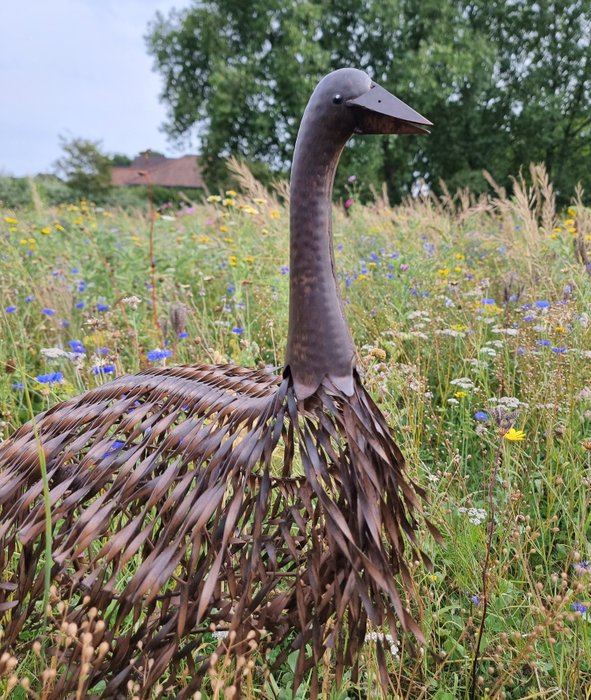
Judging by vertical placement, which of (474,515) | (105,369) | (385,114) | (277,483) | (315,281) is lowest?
(474,515)

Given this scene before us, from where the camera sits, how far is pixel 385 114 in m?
0.77

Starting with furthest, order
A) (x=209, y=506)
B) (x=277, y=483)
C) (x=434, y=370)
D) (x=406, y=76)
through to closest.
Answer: (x=406, y=76)
(x=434, y=370)
(x=277, y=483)
(x=209, y=506)

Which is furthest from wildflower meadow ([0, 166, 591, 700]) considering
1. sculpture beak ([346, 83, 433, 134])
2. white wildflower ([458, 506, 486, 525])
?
sculpture beak ([346, 83, 433, 134])

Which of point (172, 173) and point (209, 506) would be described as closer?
point (209, 506)

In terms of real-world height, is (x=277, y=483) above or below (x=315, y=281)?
below

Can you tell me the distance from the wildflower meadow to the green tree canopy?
12.6m

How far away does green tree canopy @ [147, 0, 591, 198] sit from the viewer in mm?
16000

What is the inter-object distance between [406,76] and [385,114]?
672 inches

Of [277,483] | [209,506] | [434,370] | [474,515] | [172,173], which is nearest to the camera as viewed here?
[209,506]

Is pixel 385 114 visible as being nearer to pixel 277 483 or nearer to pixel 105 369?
pixel 277 483

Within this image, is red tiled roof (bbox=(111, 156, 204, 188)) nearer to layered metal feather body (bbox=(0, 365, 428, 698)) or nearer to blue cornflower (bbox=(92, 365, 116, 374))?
blue cornflower (bbox=(92, 365, 116, 374))

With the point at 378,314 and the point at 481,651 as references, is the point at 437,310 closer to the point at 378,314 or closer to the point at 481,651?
the point at 378,314

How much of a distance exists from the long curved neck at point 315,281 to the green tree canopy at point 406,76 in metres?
16.1

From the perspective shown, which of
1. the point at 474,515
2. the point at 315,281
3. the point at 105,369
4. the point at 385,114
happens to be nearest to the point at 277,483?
the point at 315,281
